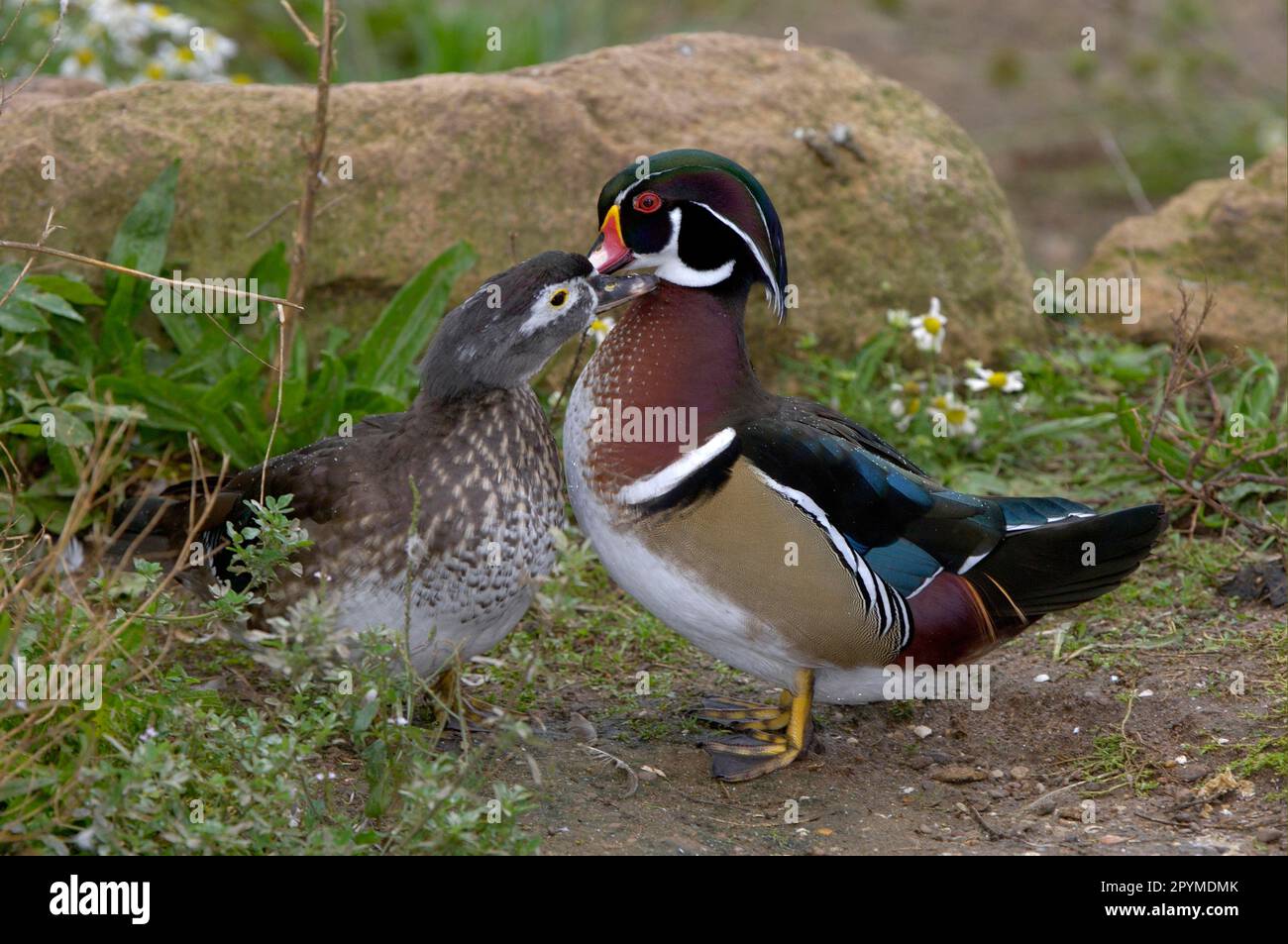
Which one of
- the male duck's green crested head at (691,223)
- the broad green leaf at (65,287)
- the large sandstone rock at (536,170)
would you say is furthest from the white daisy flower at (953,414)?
the broad green leaf at (65,287)

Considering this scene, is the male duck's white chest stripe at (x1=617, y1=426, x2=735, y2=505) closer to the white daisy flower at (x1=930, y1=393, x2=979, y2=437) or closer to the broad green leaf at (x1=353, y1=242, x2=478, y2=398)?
the broad green leaf at (x1=353, y1=242, x2=478, y2=398)

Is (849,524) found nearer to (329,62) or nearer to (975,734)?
(975,734)

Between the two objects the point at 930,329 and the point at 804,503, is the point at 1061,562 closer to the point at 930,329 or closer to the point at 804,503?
the point at 804,503

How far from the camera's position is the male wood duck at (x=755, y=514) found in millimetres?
3746

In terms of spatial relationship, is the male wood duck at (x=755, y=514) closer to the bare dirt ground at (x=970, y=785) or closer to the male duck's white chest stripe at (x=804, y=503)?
the male duck's white chest stripe at (x=804, y=503)

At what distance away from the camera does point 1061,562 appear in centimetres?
396

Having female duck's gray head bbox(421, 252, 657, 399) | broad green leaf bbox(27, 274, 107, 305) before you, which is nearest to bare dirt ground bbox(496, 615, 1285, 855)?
female duck's gray head bbox(421, 252, 657, 399)

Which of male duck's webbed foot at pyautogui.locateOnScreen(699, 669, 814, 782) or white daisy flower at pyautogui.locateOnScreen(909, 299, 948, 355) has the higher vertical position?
white daisy flower at pyautogui.locateOnScreen(909, 299, 948, 355)

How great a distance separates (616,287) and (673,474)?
0.53m

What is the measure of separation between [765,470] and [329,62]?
2.05 meters

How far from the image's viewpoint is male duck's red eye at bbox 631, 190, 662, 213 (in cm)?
393

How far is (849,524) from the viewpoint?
3830 mm

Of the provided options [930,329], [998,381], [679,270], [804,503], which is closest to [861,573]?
[804,503]
